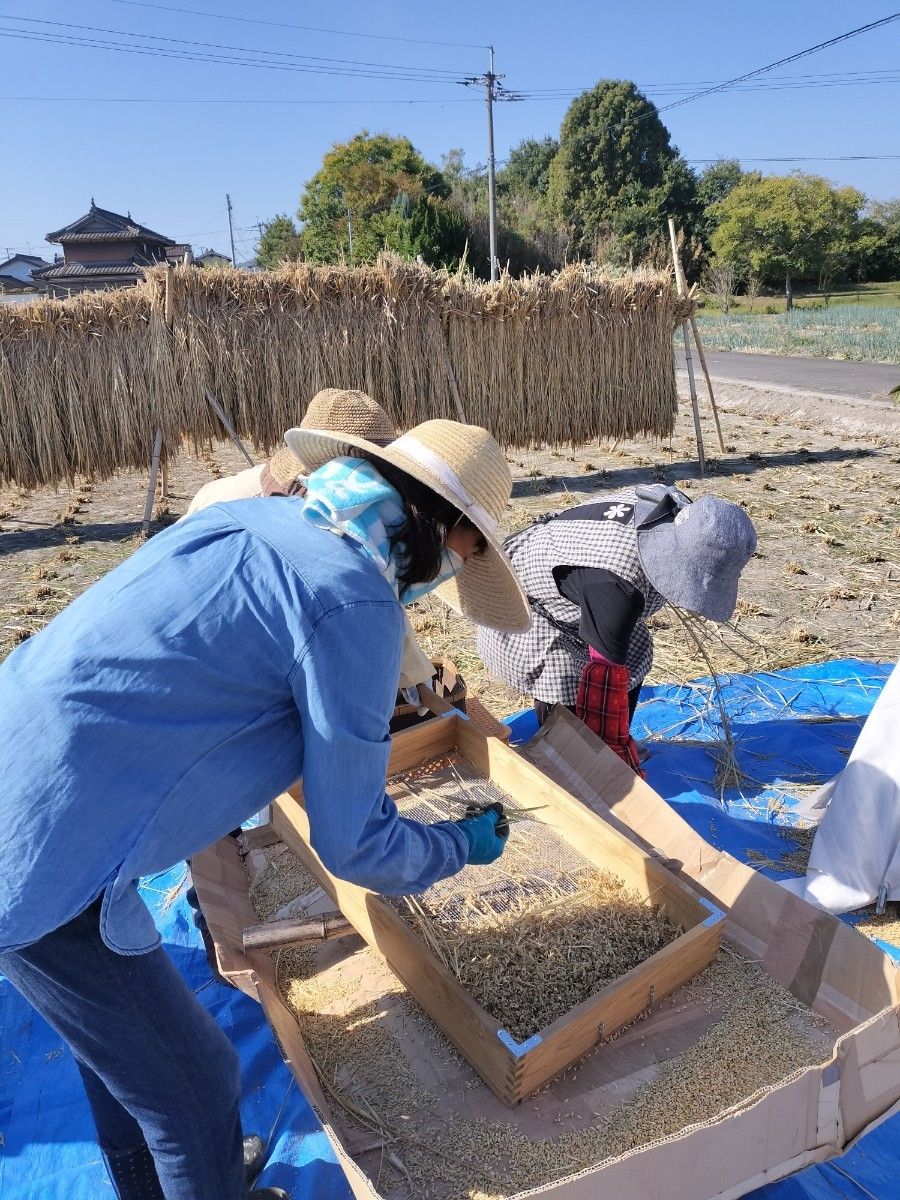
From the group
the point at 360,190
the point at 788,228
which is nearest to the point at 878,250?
the point at 788,228

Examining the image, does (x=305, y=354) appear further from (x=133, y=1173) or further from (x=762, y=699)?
(x=133, y=1173)

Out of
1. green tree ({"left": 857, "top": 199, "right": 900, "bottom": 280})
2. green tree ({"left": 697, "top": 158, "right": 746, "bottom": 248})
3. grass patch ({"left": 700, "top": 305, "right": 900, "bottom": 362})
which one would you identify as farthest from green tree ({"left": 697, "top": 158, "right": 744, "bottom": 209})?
grass patch ({"left": 700, "top": 305, "right": 900, "bottom": 362})

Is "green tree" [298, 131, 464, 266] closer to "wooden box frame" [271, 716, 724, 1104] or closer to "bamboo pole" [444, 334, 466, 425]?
"bamboo pole" [444, 334, 466, 425]

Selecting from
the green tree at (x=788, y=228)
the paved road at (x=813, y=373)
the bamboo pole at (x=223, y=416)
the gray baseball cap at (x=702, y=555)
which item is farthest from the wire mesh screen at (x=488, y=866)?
the green tree at (x=788, y=228)

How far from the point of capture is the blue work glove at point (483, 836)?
1.62 metres

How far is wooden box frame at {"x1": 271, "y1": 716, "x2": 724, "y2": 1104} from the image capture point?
171 cm

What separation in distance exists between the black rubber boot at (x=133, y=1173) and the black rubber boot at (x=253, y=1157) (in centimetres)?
23

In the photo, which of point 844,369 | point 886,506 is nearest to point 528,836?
point 886,506

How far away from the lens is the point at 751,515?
23.2ft

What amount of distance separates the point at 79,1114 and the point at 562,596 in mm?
1989

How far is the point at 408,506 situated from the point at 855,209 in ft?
159

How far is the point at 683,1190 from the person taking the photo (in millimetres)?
1477

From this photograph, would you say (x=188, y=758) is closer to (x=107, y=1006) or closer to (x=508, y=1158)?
(x=107, y=1006)

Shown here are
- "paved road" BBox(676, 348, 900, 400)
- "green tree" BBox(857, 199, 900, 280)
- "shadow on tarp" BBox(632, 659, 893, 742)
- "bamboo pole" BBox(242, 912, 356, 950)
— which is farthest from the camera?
"green tree" BBox(857, 199, 900, 280)
